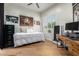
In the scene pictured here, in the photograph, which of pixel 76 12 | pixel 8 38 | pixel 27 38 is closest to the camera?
pixel 76 12

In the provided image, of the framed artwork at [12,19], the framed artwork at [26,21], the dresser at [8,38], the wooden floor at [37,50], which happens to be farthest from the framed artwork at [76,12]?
the dresser at [8,38]

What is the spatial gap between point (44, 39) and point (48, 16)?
25.5 inches

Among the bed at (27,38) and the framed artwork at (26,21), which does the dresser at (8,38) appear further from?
the framed artwork at (26,21)

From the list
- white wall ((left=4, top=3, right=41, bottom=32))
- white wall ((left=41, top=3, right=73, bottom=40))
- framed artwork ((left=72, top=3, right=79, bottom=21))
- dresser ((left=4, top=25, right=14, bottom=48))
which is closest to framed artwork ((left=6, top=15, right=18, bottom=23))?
white wall ((left=4, top=3, right=41, bottom=32))

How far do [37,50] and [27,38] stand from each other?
0.43 m

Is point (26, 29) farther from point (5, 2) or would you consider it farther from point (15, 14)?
point (5, 2)

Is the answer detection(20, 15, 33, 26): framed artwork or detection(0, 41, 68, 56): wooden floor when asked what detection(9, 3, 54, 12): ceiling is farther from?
detection(0, 41, 68, 56): wooden floor

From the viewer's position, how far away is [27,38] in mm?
2229

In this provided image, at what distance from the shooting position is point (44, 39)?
88.8 inches

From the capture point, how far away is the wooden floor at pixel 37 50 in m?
1.95

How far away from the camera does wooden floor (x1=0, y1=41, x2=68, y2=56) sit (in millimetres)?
1953

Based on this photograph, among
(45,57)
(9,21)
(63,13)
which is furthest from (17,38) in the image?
(63,13)

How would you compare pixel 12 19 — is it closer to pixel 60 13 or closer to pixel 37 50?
pixel 37 50

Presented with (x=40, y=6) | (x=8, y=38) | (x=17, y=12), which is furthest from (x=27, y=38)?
(x=40, y=6)
